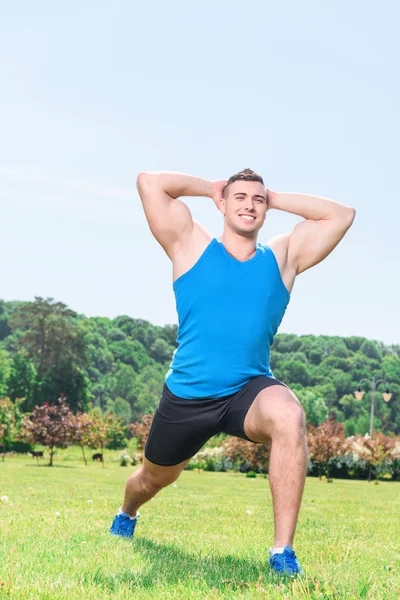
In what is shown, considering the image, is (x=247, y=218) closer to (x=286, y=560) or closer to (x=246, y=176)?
(x=246, y=176)

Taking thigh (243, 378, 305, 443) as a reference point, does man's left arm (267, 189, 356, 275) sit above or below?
above

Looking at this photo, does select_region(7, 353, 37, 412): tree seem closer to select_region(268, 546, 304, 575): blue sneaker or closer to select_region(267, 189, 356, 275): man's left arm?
select_region(267, 189, 356, 275): man's left arm

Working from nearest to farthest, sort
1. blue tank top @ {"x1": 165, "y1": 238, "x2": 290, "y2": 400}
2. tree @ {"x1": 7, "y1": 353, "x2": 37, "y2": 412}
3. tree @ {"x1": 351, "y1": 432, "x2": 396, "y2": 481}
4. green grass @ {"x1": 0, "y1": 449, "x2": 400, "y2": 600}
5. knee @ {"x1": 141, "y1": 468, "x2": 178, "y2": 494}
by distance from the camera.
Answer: green grass @ {"x1": 0, "y1": 449, "x2": 400, "y2": 600}, blue tank top @ {"x1": 165, "y1": 238, "x2": 290, "y2": 400}, knee @ {"x1": 141, "y1": 468, "x2": 178, "y2": 494}, tree @ {"x1": 351, "y1": 432, "x2": 396, "y2": 481}, tree @ {"x1": 7, "y1": 353, "x2": 37, "y2": 412}

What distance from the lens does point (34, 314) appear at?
2391 inches

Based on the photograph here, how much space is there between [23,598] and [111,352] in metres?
84.1

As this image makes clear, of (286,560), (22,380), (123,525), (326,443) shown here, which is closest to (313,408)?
(22,380)

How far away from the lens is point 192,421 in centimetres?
461

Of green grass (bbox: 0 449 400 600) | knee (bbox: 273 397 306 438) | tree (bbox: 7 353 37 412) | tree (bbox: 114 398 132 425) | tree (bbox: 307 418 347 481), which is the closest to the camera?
green grass (bbox: 0 449 400 600)

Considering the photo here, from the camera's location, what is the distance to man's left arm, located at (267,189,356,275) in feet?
Answer: 16.4

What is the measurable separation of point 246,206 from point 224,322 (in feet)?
2.59

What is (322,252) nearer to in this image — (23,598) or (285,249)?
(285,249)

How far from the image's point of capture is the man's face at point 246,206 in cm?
481

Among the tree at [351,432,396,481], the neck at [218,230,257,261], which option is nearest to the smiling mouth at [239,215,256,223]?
the neck at [218,230,257,261]

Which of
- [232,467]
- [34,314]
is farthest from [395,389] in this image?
[232,467]
